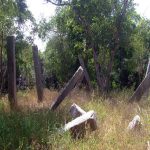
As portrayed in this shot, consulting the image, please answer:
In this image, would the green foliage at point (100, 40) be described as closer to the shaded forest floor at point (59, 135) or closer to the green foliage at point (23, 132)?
the shaded forest floor at point (59, 135)

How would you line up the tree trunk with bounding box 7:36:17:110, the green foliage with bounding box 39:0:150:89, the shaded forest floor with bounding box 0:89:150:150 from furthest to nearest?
the green foliage with bounding box 39:0:150:89 → the tree trunk with bounding box 7:36:17:110 → the shaded forest floor with bounding box 0:89:150:150

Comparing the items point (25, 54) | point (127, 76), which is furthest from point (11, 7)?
point (127, 76)

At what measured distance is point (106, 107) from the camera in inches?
329

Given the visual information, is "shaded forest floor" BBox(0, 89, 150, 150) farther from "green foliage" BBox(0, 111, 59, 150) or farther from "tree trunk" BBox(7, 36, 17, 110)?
"tree trunk" BBox(7, 36, 17, 110)

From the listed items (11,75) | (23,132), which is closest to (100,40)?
(11,75)

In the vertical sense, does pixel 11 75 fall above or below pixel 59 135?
above

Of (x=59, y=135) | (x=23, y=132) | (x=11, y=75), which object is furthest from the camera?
(x=11, y=75)

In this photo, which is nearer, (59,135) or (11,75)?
(59,135)

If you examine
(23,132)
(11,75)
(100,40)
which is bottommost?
(23,132)

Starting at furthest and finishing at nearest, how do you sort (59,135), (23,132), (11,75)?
1. (11,75)
2. (23,132)
3. (59,135)

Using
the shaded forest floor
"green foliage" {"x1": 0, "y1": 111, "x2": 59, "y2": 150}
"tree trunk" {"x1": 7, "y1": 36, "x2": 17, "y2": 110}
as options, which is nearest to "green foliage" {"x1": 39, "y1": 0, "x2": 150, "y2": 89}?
"tree trunk" {"x1": 7, "y1": 36, "x2": 17, "y2": 110}

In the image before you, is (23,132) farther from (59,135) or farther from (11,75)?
(11,75)

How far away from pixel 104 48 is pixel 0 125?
30.1 feet

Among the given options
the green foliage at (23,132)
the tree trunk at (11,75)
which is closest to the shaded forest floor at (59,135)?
the green foliage at (23,132)
